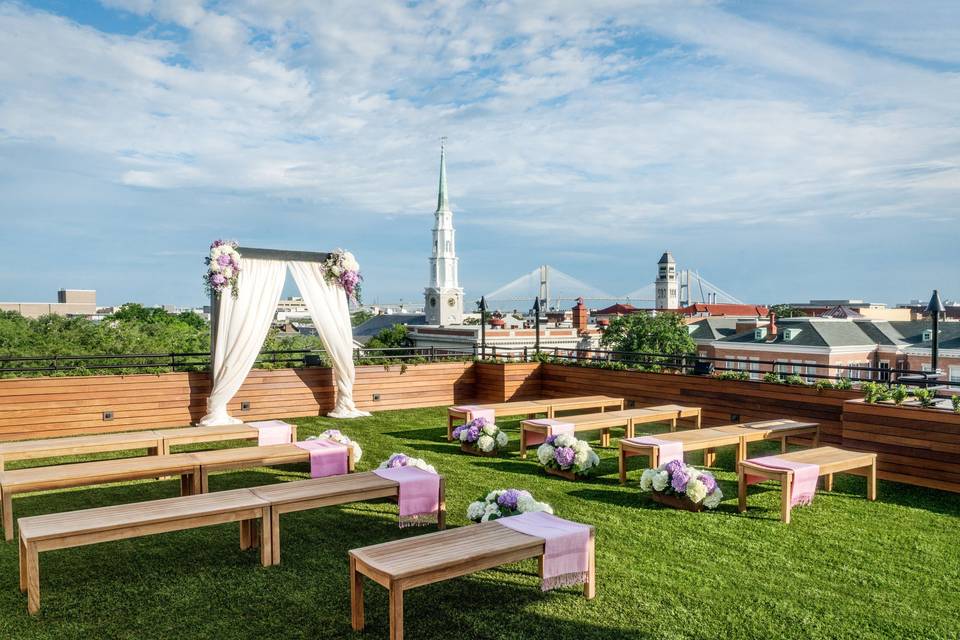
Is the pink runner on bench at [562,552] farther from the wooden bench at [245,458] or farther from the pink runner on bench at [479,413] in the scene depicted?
the pink runner on bench at [479,413]

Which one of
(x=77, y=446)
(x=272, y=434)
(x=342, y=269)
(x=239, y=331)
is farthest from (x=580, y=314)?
(x=77, y=446)

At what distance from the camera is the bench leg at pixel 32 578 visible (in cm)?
336

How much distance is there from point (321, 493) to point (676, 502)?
301cm

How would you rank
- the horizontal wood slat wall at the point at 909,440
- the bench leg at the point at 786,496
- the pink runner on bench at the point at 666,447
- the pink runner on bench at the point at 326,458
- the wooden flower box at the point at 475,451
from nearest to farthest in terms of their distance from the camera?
the bench leg at the point at 786,496
the horizontal wood slat wall at the point at 909,440
the pink runner on bench at the point at 326,458
the pink runner on bench at the point at 666,447
the wooden flower box at the point at 475,451

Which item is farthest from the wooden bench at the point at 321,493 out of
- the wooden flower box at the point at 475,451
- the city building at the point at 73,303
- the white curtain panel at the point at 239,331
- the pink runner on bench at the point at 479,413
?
the city building at the point at 73,303

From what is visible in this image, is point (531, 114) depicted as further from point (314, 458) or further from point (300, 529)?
point (300, 529)

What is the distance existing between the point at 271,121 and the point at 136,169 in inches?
142

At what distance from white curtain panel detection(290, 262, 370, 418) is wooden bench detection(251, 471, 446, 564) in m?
5.06

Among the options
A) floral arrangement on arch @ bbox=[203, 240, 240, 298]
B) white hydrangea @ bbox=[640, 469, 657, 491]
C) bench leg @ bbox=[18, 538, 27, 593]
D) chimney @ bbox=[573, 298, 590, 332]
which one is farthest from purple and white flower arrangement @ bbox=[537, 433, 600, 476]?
chimney @ bbox=[573, 298, 590, 332]

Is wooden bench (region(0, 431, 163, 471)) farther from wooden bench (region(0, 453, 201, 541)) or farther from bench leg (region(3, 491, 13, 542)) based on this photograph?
bench leg (region(3, 491, 13, 542))

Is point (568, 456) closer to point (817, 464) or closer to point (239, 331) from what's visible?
point (817, 464)

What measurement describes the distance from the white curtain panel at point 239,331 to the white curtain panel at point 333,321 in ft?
1.84

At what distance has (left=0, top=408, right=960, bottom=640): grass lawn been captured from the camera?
3.23m

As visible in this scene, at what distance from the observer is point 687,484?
17.3 ft
